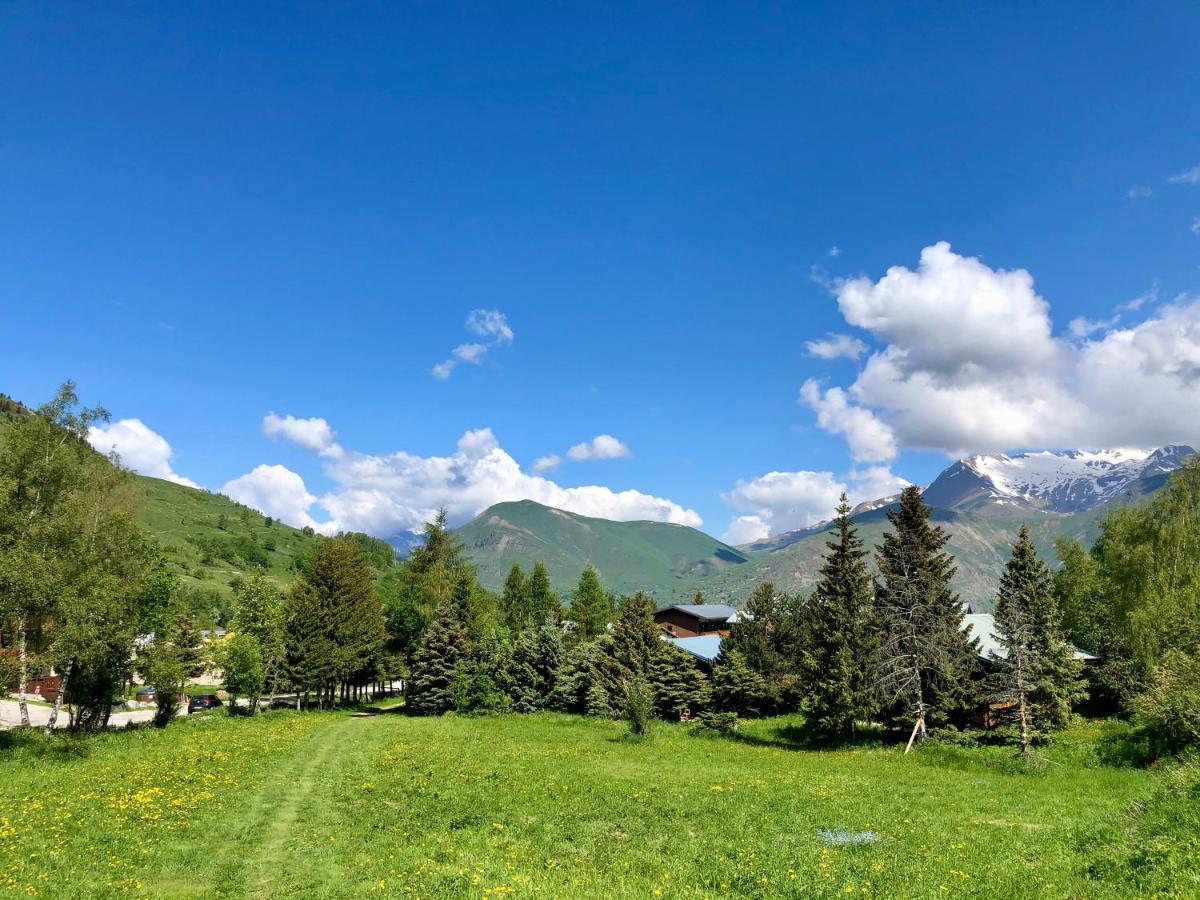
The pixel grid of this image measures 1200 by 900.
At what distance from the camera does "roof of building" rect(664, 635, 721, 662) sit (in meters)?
69.4

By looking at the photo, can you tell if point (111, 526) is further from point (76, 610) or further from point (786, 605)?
point (786, 605)

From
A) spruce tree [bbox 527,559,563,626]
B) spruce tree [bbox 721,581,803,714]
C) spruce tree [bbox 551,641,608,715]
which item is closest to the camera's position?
spruce tree [bbox 721,581,803,714]

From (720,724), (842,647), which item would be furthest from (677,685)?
(842,647)

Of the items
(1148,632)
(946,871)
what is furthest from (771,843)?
(1148,632)

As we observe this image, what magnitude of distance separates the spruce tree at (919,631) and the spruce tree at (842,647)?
145 cm

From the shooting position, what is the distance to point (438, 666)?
6275 cm

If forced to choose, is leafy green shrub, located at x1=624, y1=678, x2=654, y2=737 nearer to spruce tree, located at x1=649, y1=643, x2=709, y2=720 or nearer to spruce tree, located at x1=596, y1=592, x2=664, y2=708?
spruce tree, located at x1=649, y1=643, x2=709, y2=720

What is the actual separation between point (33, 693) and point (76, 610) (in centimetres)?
7318

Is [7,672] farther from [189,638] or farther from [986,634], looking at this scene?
[986,634]

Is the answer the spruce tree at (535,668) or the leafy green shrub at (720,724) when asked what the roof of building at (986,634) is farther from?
the spruce tree at (535,668)

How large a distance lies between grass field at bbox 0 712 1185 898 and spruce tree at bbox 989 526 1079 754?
378 centimetres

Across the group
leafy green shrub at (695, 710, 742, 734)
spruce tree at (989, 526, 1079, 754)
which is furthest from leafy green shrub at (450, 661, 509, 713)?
spruce tree at (989, 526, 1079, 754)

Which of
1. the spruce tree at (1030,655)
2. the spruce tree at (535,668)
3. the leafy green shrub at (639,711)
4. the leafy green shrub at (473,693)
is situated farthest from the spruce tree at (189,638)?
the spruce tree at (1030,655)

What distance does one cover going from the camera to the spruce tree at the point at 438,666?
62.8 metres
